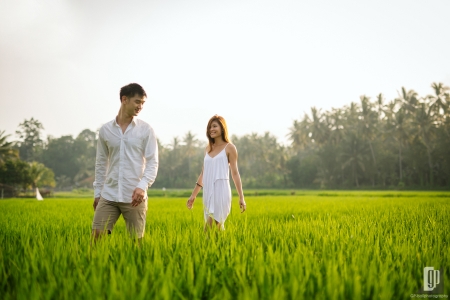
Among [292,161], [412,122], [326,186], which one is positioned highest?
[412,122]

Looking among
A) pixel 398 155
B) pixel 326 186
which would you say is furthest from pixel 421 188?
pixel 326 186

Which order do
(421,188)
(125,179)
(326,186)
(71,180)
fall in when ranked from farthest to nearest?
(71,180) → (326,186) → (421,188) → (125,179)

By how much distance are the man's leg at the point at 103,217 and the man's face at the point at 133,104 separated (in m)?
0.84

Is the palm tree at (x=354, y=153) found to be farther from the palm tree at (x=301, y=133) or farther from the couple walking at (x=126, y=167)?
the couple walking at (x=126, y=167)

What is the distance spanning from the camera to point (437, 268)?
2.13m

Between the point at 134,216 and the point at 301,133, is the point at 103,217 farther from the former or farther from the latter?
the point at 301,133

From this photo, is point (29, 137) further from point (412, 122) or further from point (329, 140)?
point (412, 122)

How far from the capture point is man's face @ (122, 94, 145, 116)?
3.02 m

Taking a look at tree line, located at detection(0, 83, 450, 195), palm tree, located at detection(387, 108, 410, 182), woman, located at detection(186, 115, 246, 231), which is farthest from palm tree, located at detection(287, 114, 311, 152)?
woman, located at detection(186, 115, 246, 231)

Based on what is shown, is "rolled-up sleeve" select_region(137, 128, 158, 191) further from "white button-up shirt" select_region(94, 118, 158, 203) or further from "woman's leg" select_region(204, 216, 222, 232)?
"woman's leg" select_region(204, 216, 222, 232)

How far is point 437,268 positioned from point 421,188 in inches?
1611

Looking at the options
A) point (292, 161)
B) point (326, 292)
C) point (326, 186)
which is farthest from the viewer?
point (292, 161)

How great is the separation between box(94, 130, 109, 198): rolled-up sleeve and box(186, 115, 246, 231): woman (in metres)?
1.09

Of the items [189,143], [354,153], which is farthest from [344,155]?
[189,143]
